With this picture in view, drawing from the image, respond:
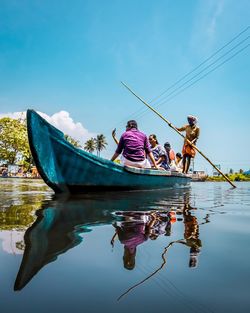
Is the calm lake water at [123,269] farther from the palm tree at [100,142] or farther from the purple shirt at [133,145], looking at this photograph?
the palm tree at [100,142]

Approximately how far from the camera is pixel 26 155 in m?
40.1

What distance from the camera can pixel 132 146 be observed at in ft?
21.0

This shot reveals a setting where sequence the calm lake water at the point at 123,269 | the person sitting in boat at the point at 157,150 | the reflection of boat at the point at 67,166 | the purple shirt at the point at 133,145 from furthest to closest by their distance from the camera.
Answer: the person sitting in boat at the point at 157,150 < the purple shirt at the point at 133,145 < the reflection of boat at the point at 67,166 < the calm lake water at the point at 123,269

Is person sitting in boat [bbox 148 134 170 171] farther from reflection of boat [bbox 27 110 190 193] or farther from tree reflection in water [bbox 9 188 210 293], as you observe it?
tree reflection in water [bbox 9 188 210 293]

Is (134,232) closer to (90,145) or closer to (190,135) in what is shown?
(190,135)

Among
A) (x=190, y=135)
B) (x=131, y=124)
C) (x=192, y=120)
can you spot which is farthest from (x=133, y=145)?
(x=190, y=135)

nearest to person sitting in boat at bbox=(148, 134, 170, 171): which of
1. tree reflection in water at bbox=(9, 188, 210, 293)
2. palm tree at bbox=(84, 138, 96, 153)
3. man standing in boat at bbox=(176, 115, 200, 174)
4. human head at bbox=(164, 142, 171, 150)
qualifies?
human head at bbox=(164, 142, 171, 150)

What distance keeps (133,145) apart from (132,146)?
0.04 meters

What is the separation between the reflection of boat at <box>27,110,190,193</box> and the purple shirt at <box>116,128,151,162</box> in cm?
37

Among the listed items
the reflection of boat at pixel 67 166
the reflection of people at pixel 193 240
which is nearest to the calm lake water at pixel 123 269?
the reflection of people at pixel 193 240

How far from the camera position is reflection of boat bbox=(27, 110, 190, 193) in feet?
17.1

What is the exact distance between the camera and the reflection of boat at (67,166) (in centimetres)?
520

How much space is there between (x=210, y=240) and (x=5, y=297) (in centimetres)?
133

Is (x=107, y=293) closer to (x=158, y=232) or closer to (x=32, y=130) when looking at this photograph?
(x=158, y=232)
